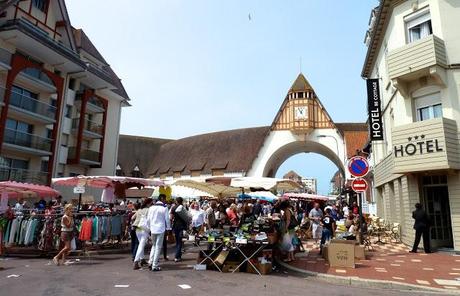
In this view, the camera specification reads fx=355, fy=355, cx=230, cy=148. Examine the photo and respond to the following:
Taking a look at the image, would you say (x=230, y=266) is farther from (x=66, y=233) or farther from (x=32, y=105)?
(x=32, y=105)

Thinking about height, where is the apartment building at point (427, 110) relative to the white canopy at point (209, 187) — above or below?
above

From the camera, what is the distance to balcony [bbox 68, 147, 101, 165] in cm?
2906

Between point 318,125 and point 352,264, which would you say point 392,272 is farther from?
point 318,125

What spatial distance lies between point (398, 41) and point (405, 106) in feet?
9.11

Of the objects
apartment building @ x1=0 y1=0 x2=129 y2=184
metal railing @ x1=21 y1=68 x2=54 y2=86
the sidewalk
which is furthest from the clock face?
the sidewalk

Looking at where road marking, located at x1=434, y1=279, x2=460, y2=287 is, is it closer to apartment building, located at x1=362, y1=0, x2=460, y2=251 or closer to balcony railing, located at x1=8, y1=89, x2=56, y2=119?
apartment building, located at x1=362, y1=0, x2=460, y2=251

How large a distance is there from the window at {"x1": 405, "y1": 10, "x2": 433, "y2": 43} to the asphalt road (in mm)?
10799

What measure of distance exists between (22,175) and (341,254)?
22.4 metres

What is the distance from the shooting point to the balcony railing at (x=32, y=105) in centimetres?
2402

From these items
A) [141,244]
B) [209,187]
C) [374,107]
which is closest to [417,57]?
[374,107]

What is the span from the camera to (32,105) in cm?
2512

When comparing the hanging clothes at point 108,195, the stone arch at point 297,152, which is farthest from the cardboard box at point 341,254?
the stone arch at point 297,152

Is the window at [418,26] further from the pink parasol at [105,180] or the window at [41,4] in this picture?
the window at [41,4]

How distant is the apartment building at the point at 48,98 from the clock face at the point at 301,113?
67.9 feet
